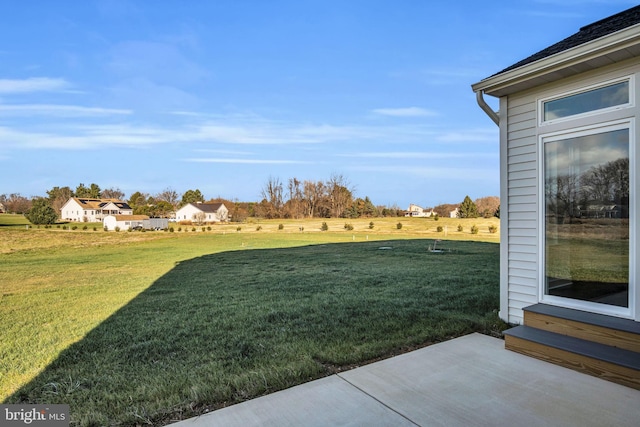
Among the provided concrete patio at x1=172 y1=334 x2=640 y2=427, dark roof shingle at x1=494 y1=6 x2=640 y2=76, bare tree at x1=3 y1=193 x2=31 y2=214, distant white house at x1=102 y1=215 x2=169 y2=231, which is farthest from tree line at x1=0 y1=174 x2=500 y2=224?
concrete patio at x1=172 y1=334 x2=640 y2=427

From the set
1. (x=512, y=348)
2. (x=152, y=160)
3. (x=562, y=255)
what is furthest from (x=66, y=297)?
(x=152, y=160)

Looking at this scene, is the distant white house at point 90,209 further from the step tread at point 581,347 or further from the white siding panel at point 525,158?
the step tread at point 581,347

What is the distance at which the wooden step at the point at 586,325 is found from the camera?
2504 mm

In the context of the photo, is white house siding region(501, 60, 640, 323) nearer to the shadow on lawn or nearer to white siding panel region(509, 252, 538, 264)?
white siding panel region(509, 252, 538, 264)

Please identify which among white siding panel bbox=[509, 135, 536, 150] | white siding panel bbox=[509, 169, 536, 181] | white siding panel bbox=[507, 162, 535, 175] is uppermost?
white siding panel bbox=[509, 135, 536, 150]

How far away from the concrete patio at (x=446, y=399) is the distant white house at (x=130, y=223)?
32.9 m

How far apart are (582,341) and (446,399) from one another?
148cm

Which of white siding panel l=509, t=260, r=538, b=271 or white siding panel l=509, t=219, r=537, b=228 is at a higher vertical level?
white siding panel l=509, t=219, r=537, b=228

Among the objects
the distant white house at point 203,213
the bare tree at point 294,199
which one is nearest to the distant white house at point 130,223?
the distant white house at point 203,213

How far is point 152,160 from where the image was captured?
72.1 feet

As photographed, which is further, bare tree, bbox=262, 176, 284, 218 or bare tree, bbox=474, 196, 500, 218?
bare tree, bbox=262, 176, 284, 218

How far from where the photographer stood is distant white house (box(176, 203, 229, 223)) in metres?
36.6

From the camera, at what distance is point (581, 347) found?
8.53 ft

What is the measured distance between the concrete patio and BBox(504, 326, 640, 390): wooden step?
69mm
